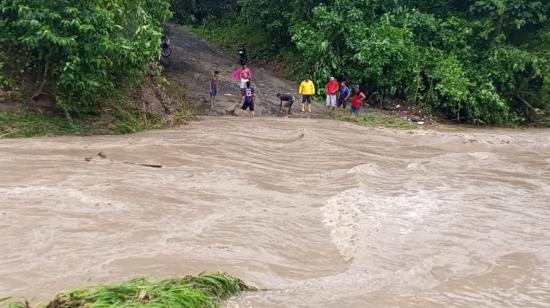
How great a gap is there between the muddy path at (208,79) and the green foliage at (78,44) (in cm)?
442

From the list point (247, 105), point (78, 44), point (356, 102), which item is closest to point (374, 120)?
point (356, 102)

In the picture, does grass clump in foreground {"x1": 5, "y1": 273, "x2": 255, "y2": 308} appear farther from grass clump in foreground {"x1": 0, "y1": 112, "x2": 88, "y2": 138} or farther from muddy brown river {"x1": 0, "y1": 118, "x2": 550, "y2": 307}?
grass clump in foreground {"x1": 0, "y1": 112, "x2": 88, "y2": 138}

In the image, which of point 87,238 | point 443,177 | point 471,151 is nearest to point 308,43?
point 471,151

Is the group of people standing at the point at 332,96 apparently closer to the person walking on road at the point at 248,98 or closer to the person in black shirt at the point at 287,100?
the person in black shirt at the point at 287,100

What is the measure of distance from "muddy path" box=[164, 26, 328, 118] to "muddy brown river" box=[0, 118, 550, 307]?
5405mm

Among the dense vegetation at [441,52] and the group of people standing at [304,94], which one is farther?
the dense vegetation at [441,52]

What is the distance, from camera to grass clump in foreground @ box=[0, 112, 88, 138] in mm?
12331

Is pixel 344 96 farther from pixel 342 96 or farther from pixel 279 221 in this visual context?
pixel 279 221

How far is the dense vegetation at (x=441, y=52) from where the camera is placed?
66.9 feet

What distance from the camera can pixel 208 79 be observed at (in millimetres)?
20938

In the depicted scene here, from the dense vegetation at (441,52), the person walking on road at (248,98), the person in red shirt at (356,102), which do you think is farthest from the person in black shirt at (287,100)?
the dense vegetation at (441,52)

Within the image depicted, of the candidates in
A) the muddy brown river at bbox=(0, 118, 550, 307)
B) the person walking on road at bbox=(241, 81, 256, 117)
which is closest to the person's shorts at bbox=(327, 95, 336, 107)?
the person walking on road at bbox=(241, 81, 256, 117)

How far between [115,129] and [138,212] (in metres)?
6.61

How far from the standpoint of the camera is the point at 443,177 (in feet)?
37.9
